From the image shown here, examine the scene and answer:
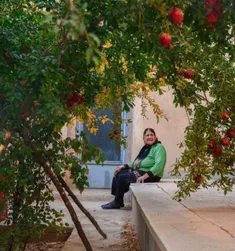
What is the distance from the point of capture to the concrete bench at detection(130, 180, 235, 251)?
377cm

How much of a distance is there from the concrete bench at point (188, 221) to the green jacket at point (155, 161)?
5.06 ft

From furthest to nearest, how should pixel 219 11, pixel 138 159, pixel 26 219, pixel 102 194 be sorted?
pixel 102 194 → pixel 138 159 → pixel 26 219 → pixel 219 11

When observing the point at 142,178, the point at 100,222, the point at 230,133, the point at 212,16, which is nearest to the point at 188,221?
the point at 230,133

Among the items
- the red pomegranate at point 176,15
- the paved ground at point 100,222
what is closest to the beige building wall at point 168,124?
the paved ground at point 100,222

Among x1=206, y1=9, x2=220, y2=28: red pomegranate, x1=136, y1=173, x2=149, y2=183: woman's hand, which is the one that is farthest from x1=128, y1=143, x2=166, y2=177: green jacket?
x1=206, y1=9, x2=220, y2=28: red pomegranate

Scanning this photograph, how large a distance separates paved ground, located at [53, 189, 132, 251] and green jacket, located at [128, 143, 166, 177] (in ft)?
2.33

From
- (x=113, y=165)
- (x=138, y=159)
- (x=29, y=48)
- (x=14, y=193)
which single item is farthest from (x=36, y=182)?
(x=113, y=165)

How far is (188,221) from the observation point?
4910mm

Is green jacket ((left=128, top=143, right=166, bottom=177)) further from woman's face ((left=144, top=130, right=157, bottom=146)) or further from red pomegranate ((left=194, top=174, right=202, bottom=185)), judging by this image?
red pomegranate ((left=194, top=174, right=202, bottom=185))

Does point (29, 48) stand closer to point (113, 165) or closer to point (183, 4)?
point (183, 4)

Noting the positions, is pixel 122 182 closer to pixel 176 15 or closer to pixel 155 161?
pixel 155 161

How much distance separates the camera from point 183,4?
11.5 feet

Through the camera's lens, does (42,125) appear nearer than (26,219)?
Yes

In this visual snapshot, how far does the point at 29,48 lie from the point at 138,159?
5518 millimetres
